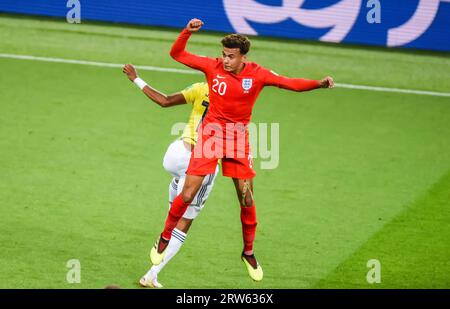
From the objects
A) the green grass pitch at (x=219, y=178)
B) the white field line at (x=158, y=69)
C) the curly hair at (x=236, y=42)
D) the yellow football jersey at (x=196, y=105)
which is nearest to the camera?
the curly hair at (x=236, y=42)

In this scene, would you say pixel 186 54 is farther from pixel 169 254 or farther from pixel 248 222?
pixel 169 254

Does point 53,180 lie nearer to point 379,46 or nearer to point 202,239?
point 202,239

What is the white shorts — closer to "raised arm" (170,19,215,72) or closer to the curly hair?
"raised arm" (170,19,215,72)

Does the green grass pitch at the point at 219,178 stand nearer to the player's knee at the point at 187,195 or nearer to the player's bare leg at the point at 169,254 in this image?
the player's bare leg at the point at 169,254

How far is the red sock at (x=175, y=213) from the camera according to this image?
990 centimetres

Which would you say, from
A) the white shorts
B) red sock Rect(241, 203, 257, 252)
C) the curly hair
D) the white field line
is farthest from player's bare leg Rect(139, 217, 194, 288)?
the white field line

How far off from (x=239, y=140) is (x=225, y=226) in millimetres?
2277

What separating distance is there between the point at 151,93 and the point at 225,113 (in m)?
0.80

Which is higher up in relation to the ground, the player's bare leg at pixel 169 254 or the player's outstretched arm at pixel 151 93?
the player's outstretched arm at pixel 151 93

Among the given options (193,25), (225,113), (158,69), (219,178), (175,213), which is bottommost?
(175,213)

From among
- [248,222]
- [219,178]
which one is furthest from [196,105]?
[219,178]

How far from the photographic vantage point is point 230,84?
9.84 meters

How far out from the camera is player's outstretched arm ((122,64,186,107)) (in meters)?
10.1

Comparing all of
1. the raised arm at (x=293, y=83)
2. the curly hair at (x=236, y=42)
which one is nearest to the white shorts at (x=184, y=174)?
the raised arm at (x=293, y=83)
